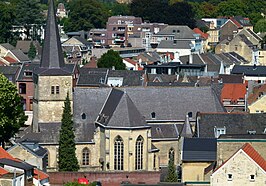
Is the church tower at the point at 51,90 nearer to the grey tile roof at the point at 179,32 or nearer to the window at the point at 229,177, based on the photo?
the window at the point at 229,177

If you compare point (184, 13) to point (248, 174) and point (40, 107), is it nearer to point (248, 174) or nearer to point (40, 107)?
point (40, 107)

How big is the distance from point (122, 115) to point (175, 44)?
231 ft

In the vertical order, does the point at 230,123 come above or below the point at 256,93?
below

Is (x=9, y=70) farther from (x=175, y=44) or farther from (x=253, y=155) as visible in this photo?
(x=253, y=155)

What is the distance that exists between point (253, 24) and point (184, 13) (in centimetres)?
1800

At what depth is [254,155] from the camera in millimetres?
50750

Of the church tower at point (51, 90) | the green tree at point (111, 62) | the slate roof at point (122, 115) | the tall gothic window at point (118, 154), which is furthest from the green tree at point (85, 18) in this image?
the tall gothic window at point (118, 154)

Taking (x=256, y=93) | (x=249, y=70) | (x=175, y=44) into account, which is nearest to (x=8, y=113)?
(x=256, y=93)

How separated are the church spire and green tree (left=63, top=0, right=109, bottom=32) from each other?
89.5 metres

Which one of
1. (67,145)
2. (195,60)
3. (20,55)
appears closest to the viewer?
(67,145)

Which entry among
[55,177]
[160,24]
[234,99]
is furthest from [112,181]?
[160,24]

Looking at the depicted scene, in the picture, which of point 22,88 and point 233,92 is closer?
point 233,92

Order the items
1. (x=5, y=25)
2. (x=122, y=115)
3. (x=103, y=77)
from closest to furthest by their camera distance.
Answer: (x=122, y=115) < (x=103, y=77) < (x=5, y=25)

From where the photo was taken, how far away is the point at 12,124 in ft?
223
